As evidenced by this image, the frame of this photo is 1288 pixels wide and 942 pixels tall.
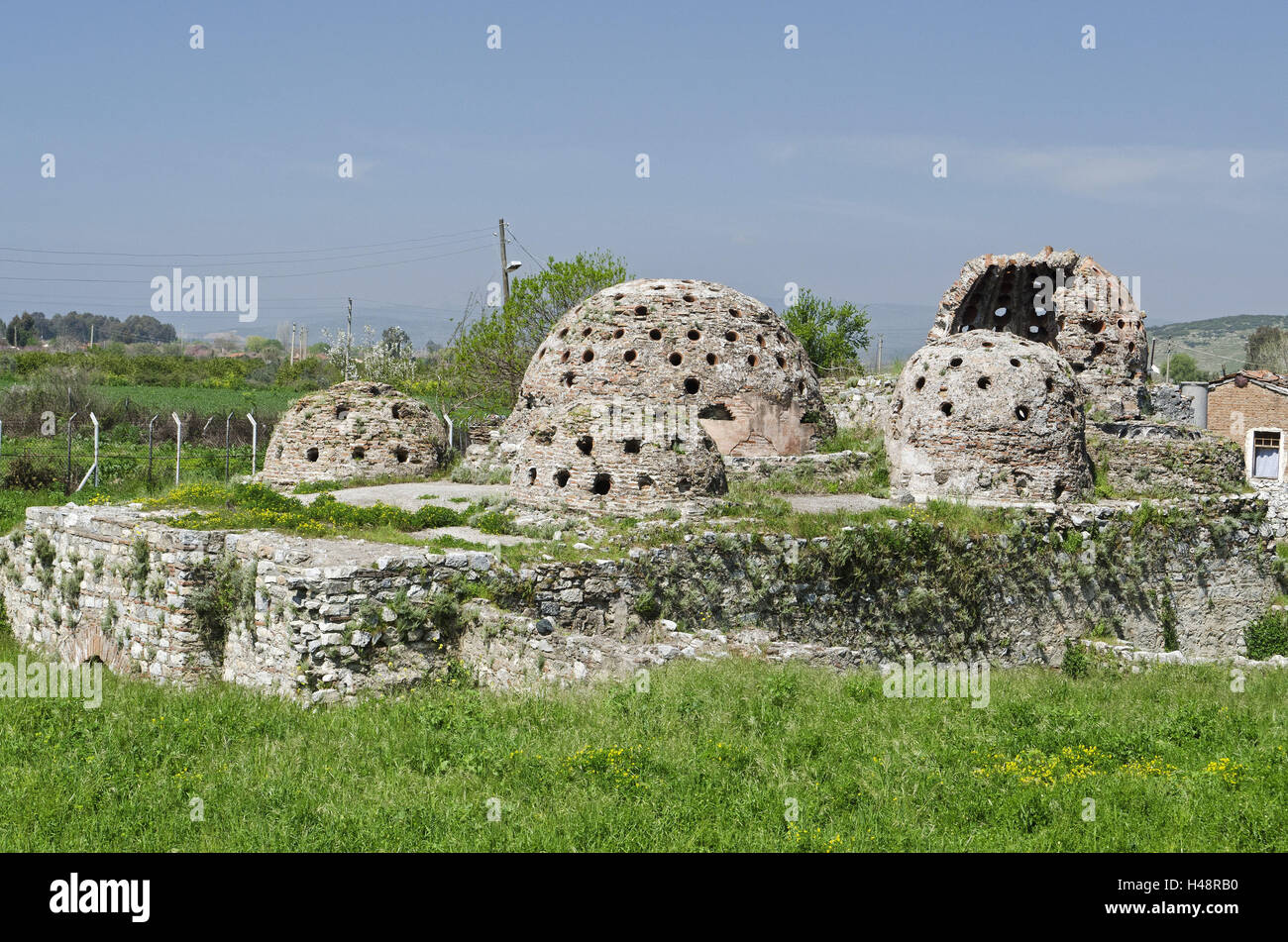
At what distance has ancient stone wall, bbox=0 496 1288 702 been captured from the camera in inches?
464

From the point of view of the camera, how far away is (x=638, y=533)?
1411cm

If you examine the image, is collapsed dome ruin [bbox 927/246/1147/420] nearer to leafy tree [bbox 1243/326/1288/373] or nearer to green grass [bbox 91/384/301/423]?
green grass [bbox 91/384/301/423]

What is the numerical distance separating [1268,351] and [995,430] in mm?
80787

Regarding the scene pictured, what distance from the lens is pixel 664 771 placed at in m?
8.31

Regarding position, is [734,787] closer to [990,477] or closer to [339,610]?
[339,610]

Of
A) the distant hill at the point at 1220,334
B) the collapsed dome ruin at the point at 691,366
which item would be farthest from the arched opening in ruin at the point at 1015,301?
the distant hill at the point at 1220,334

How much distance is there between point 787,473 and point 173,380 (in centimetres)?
5339

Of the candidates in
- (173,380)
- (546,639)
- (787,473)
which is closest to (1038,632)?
(787,473)

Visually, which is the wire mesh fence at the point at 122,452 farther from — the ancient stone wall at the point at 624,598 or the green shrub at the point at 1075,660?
→ the green shrub at the point at 1075,660

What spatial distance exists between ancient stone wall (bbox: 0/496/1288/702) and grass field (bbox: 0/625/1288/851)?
3.07 feet

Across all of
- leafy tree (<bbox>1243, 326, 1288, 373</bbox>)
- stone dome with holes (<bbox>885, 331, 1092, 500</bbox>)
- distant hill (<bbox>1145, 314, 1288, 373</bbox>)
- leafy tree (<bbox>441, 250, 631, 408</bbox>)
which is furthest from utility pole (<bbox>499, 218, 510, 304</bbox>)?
distant hill (<bbox>1145, 314, 1288, 373</bbox>)

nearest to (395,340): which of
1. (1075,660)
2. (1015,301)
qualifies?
(1015,301)

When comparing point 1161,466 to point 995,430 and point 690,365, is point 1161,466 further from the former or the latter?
point 690,365

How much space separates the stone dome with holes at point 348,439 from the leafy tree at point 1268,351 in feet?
242
